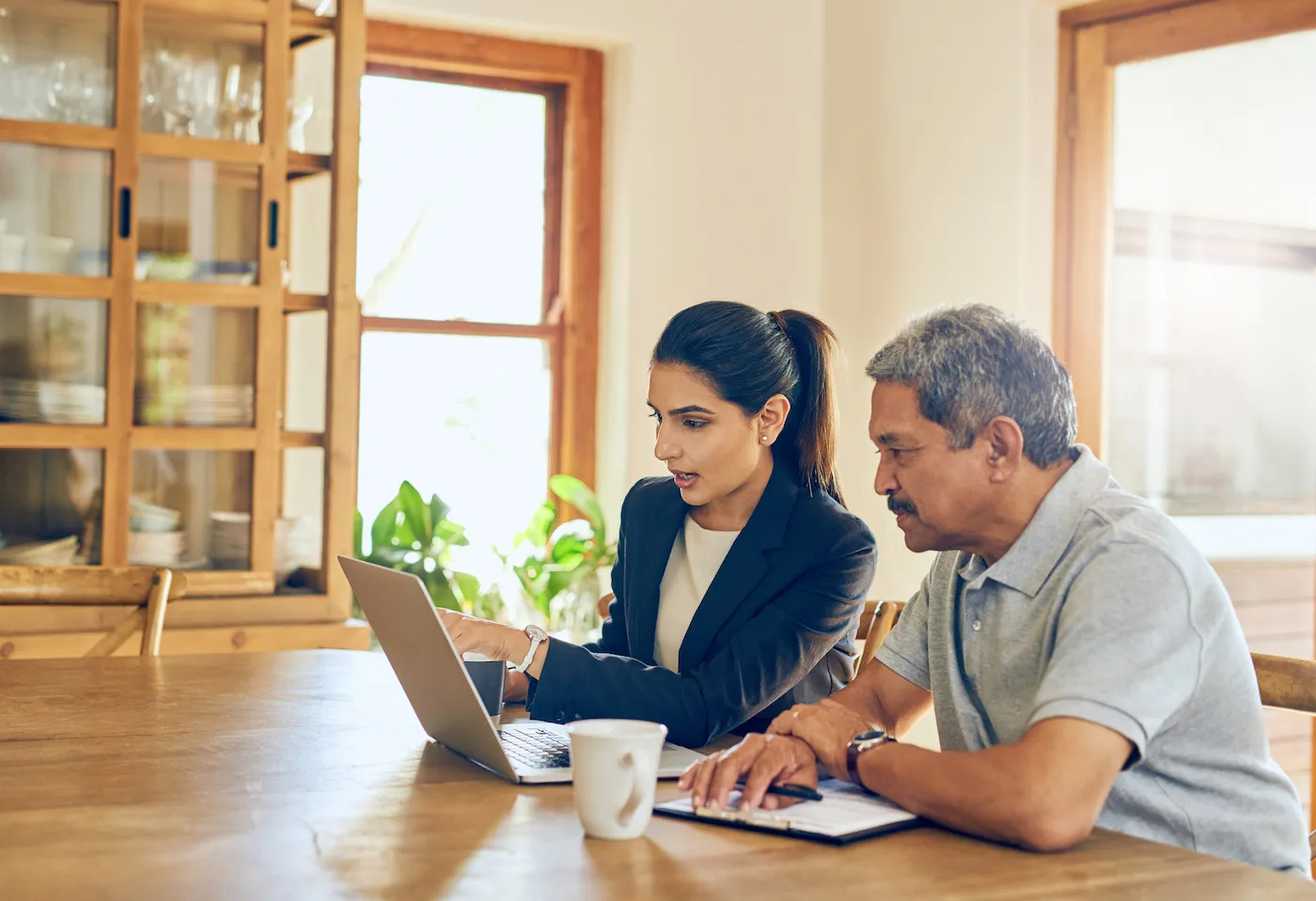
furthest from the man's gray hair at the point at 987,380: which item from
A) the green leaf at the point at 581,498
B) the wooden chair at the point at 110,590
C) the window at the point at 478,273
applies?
the window at the point at 478,273

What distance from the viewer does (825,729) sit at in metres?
1.37

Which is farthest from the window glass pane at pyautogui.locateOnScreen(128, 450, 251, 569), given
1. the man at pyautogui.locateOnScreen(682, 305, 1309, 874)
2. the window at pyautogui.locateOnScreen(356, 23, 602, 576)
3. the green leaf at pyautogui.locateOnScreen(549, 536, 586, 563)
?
the man at pyautogui.locateOnScreen(682, 305, 1309, 874)

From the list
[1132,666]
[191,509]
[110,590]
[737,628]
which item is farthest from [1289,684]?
[191,509]

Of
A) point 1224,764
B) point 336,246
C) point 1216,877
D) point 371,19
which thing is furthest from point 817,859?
point 371,19

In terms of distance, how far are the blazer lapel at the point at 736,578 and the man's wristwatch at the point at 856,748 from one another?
1.84 ft

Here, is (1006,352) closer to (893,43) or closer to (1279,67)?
(1279,67)

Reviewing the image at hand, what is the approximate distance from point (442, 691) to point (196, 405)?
6.36ft

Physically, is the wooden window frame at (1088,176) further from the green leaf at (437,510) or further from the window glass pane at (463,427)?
the green leaf at (437,510)

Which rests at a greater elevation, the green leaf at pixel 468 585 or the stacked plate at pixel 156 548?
the stacked plate at pixel 156 548

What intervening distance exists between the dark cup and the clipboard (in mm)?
390

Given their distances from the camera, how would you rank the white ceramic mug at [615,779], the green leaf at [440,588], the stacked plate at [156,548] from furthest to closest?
1. the green leaf at [440,588]
2. the stacked plate at [156,548]
3. the white ceramic mug at [615,779]

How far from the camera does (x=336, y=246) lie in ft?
10.5

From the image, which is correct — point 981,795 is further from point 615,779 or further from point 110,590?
point 110,590

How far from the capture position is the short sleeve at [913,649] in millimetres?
1649
